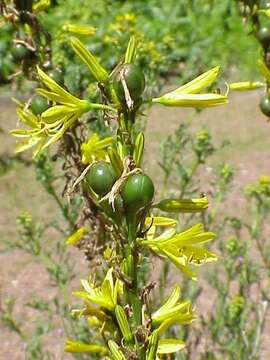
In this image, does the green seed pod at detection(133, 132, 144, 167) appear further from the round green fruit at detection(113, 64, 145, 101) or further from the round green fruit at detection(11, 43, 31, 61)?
the round green fruit at detection(11, 43, 31, 61)

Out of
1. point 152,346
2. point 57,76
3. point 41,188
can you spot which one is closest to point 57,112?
point 152,346

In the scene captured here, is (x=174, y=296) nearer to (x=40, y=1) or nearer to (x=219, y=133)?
(x=40, y=1)

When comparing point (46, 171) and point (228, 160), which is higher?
point (46, 171)

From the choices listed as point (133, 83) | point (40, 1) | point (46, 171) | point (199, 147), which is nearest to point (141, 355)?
point (133, 83)

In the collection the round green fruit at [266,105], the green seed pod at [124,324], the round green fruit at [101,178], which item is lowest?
the green seed pod at [124,324]

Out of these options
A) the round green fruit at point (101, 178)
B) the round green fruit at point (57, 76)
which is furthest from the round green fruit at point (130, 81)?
the round green fruit at point (57, 76)

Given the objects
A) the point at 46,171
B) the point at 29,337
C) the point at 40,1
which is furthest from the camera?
the point at 29,337

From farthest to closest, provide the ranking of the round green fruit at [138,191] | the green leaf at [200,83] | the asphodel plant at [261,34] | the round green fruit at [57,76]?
the round green fruit at [57,76], the asphodel plant at [261,34], the green leaf at [200,83], the round green fruit at [138,191]

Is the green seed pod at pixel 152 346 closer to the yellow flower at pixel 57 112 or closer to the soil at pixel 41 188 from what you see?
the yellow flower at pixel 57 112
